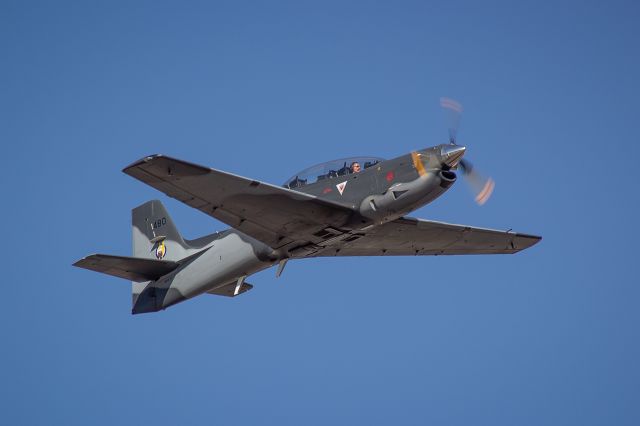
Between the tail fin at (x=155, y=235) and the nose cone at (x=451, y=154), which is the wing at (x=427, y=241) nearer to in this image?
the nose cone at (x=451, y=154)

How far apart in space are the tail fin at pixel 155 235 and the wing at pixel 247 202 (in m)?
5.54

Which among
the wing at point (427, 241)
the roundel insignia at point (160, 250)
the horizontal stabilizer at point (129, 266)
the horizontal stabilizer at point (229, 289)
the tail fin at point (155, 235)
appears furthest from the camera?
the roundel insignia at point (160, 250)

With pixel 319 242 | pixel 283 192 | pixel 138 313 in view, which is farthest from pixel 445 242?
pixel 138 313

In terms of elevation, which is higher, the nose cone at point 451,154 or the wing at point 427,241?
the nose cone at point 451,154

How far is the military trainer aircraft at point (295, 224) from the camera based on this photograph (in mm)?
30047

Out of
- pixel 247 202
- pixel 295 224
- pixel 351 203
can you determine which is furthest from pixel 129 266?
pixel 351 203

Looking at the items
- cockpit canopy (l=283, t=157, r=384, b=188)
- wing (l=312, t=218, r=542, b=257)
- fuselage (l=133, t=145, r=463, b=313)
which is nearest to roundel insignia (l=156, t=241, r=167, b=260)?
fuselage (l=133, t=145, r=463, b=313)

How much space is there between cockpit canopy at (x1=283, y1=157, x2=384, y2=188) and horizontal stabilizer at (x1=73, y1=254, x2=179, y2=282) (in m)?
6.77

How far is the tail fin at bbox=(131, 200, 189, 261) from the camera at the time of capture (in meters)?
37.1

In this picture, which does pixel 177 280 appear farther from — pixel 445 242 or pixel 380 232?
pixel 445 242

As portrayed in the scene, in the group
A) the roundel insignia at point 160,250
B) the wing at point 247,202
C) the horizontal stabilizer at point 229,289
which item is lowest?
the horizontal stabilizer at point 229,289

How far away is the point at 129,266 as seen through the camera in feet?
116

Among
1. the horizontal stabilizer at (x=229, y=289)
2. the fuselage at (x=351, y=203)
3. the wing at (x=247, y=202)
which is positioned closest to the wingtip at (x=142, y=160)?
the wing at (x=247, y=202)

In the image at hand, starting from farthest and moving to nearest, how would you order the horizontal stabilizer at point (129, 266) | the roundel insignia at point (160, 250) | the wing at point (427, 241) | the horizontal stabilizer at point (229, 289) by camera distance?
the roundel insignia at point (160, 250) → the horizontal stabilizer at point (229, 289) → the wing at point (427, 241) → the horizontal stabilizer at point (129, 266)
